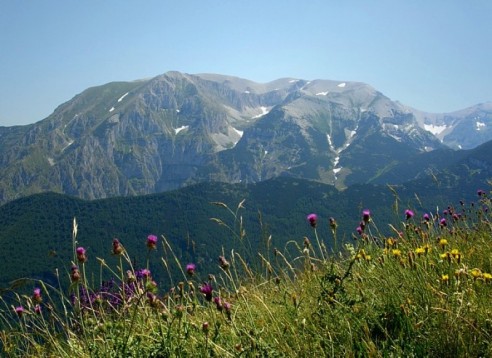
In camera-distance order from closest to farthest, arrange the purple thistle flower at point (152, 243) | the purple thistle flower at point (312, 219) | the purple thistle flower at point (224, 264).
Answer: the purple thistle flower at point (152, 243) < the purple thistle flower at point (224, 264) < the purple thistle flower at point (312, 219)

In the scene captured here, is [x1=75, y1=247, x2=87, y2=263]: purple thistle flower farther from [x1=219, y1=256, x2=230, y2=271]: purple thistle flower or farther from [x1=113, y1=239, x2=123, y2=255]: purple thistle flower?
[x1=219, y1=256, x2=230, y2=271]: purple thistle flower

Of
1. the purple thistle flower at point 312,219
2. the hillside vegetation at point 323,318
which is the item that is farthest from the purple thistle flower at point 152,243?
the purple thistle flower at point 312,219

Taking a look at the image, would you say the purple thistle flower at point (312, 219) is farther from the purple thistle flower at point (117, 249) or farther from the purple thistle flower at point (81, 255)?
the purple thistle flower at point (81, 255)

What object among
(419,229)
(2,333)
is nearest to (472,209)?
(419,229)

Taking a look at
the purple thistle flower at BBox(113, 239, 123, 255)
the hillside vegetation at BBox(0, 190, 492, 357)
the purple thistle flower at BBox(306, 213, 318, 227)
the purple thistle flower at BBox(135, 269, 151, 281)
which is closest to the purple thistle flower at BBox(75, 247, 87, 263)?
the hillside vegetation at BBox(0, 190, 492, 357)

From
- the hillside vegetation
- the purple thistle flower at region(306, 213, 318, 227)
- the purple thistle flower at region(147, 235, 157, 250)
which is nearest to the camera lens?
the hillside vegetation

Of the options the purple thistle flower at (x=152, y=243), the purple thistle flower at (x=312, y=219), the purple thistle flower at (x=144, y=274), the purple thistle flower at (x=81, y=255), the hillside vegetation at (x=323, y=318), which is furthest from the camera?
the purple thistle flower at (x=312, y=219)

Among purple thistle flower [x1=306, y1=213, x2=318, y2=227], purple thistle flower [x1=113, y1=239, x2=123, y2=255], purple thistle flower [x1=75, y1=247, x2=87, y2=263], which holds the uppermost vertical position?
purple thistle flower [x1=113, y1=239, x2=123, y2=255]

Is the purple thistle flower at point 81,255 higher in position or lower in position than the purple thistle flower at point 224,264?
higher

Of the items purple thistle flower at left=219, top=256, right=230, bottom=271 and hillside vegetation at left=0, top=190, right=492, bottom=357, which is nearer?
hillside vegetation at left=0, top=190, right=492, bottom=357

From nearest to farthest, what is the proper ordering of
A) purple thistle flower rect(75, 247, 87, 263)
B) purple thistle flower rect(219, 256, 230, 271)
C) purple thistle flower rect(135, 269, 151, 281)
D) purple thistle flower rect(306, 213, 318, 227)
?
purple thistle flower rect(75, 247, 87, 263) → purple thistle flower rect(219, 256, 230, 271) → purple thistle flower rect(135, 269, 151, 281) → purple thistle flower rect(306, 213, 318, 227)

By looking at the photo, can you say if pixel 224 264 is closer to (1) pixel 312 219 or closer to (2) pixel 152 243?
(2) pixel 152 243

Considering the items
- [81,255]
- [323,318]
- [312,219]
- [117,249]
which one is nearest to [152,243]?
[117,249]

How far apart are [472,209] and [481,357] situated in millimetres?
5176
